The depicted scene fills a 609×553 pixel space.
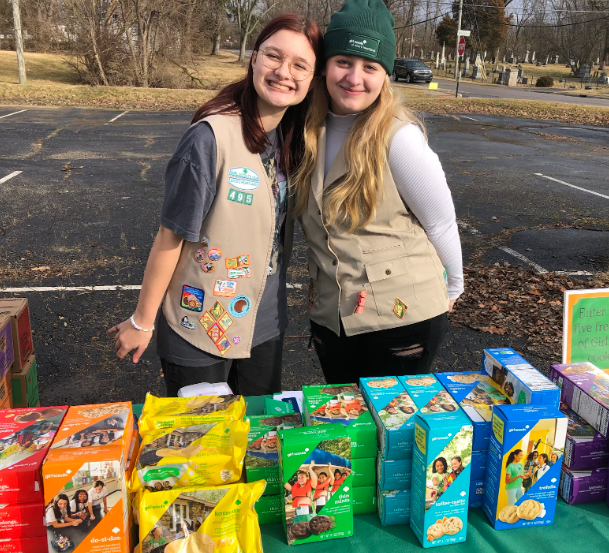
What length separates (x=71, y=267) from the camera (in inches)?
220

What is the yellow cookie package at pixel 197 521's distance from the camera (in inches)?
55.3

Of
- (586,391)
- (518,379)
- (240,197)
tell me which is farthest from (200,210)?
(586,391)

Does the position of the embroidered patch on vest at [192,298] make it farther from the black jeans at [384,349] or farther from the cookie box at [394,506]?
the cookie box at [394,506]

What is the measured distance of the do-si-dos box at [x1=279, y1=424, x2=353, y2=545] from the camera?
4.89 feet

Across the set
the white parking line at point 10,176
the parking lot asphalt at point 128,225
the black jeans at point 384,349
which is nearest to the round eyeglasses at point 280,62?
the black jeans at point 384,349

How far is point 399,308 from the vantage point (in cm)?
202

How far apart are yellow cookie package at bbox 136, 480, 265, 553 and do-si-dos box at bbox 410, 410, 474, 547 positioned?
0.44m

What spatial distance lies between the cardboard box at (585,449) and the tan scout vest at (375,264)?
605 mm

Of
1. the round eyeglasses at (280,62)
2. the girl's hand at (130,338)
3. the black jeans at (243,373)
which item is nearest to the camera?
the round eyeglasses at (280,62)

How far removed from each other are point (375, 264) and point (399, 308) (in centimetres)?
19

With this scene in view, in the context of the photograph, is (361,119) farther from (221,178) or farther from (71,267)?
(71,267)

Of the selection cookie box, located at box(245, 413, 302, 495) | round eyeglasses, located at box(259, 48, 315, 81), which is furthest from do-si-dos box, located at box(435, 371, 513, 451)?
round eyeglasses, located at box(259, 48, 315, 81)

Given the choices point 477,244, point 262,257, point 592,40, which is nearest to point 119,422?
point 262,257

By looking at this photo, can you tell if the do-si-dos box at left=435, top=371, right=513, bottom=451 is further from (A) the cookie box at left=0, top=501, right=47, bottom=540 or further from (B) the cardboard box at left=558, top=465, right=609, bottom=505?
(A) the cookie box at left=0, top=501, right=47, bottom=540
